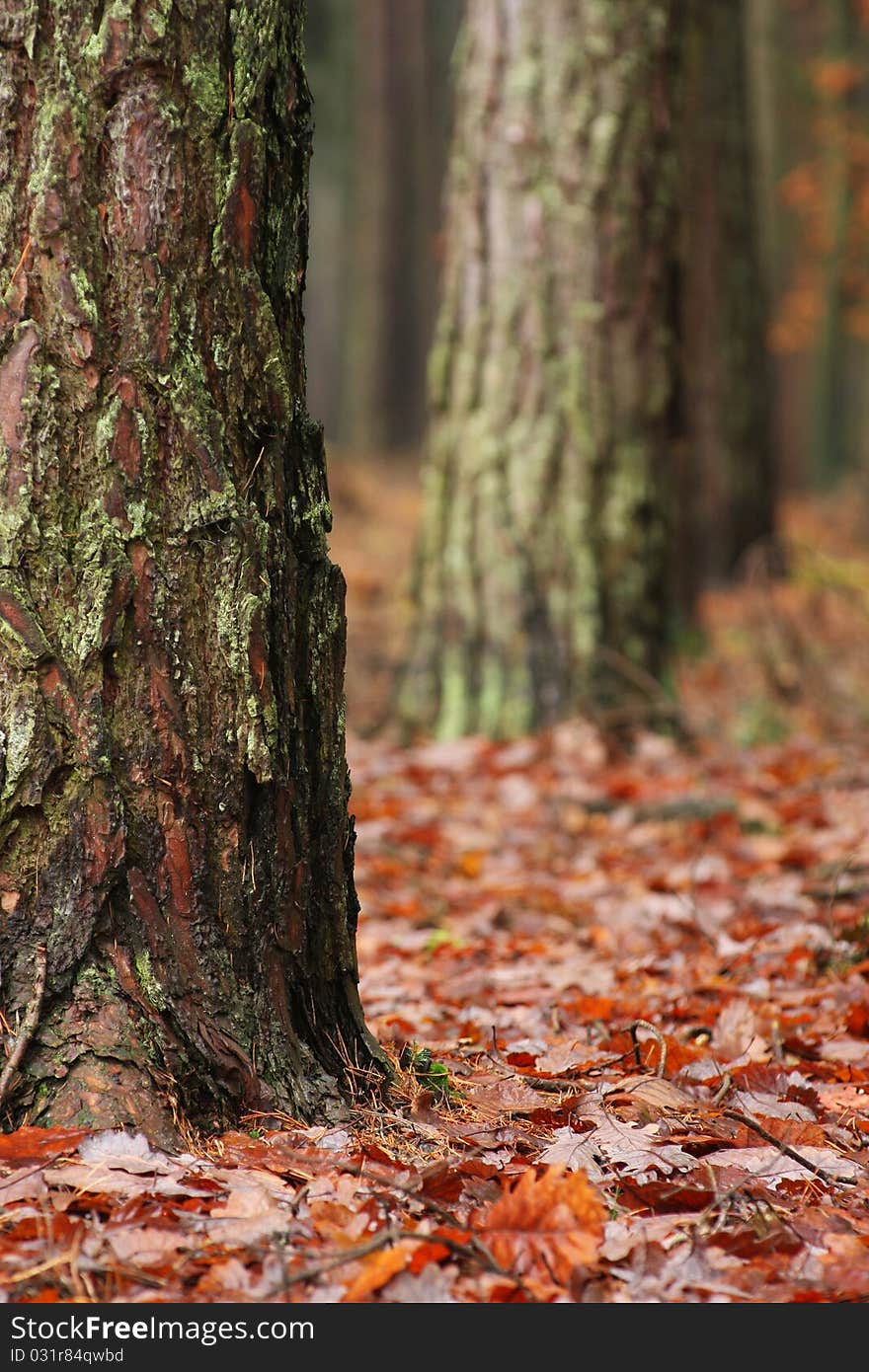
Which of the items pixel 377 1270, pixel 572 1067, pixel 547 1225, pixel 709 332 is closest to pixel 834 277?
pixel 709 332

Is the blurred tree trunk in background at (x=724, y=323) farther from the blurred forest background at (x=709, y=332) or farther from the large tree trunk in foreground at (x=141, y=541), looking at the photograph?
the large tree trunk in foreground at (x=141, y=541)

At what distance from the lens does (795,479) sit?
1778cm

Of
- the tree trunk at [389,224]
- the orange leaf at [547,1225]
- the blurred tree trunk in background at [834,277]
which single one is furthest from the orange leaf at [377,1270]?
the blurred tree trunk in background at [834,277]

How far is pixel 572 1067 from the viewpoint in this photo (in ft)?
8.89

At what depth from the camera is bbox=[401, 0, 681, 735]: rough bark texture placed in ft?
19.4

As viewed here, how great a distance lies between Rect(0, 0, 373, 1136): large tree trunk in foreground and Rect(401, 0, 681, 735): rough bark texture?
3.84 m

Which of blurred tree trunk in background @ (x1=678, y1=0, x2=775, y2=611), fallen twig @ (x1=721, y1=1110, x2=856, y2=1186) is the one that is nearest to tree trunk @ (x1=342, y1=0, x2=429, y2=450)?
blurred tree trunk in background @ (x1=678, y1=0, x2=775, y2=611)

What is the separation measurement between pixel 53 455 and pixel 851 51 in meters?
18.9

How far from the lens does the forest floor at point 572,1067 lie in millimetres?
1846

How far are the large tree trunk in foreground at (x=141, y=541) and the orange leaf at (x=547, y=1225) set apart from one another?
513 mm

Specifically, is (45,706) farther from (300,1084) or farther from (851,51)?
(851,51)

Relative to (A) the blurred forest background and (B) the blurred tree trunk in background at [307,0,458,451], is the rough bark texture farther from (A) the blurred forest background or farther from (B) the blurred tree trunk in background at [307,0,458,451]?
(B) the blurred tree trunk in background at [307,0,458,451]

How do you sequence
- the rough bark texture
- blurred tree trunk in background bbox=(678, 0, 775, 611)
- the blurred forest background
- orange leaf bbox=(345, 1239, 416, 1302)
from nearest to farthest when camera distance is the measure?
orange leaf bbox=(345, 1239, 416, 1302)
the rough bark texture
the blurred forest background
blurred tree trunk in background bbox=(678, 0, 775, 611)
